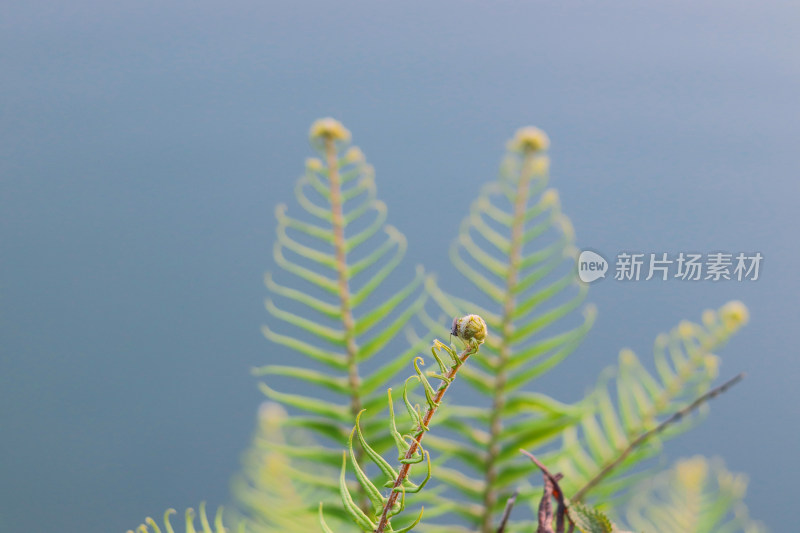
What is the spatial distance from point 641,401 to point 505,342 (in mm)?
82

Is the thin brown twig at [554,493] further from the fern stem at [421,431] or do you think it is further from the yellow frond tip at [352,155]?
the yellow frond tip at [352,155]

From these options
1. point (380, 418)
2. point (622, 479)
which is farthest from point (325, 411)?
point (622, 479)

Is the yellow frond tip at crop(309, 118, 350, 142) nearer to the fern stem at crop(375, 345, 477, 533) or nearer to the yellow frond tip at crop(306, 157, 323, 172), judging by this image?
the yellow frond tip at crop(306, 157, 323, 172)

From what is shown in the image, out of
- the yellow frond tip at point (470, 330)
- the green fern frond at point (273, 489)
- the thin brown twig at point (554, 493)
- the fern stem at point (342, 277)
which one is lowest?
the green fern frond at point (273, 489)

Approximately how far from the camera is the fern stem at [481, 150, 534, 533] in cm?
34

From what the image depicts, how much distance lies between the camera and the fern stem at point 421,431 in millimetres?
125

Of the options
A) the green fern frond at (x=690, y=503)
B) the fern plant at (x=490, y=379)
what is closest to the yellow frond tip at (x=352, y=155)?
the fern plant at (x=490, y=379)

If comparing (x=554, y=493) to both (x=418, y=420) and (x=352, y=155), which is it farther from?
(x=352, y=155)

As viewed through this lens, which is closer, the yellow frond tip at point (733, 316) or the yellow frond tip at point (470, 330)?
the yellow frond tip at point (470, 330)

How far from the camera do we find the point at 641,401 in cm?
38

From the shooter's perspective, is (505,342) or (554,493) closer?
(554,493)

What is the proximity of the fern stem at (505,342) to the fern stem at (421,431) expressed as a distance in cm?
20

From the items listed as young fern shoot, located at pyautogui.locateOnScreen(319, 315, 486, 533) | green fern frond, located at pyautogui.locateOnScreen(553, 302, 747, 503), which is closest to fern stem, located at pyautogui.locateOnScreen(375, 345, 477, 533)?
young fern shoot, located at pyautogui.locateOnScreen(319, 315, 486, 533)

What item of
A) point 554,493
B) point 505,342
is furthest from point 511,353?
point 554,493
